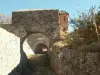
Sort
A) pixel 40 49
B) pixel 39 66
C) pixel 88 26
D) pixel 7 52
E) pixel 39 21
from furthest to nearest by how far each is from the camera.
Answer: pixel 40 49 → pixel 39 21 → pixel 39 66 → pixel 7 52 → pixel 88 26

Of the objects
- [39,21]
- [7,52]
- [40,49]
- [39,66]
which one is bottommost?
[39,66]

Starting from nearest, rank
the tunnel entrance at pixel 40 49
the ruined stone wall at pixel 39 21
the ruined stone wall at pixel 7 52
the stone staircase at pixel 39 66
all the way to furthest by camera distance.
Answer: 1. the ruined stone wall at pixel 7 52
2. the stone staircase at pixel 39 66
3. the ruined stone wall at pixel 39 21
4. the tunnel entrance at pixel 40 49

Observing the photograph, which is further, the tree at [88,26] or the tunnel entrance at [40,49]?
the tunnel entrance at [40,49]

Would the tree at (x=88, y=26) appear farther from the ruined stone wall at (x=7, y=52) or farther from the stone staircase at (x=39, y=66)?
the stone staircase at (x=39, y=66)

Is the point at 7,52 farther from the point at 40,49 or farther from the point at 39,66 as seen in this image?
the point at 40,49

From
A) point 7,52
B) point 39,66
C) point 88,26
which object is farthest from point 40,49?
point 88,26

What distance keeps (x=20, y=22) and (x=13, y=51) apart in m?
7.43

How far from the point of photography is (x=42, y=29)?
21609mm

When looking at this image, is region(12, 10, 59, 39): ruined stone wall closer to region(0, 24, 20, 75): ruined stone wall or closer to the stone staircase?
the stone staircase

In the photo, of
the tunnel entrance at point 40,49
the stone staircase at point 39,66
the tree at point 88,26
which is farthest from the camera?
the tunnel entrance at point 40,49

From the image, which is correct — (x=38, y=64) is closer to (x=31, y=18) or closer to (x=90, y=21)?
(x=31, y=18)

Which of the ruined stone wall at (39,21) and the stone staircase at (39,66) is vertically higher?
the ruined stone wall at (39,21)

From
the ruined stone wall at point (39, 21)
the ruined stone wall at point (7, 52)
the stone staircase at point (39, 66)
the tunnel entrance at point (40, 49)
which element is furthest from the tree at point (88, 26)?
A: the tunnel entrance at point (40, 49)

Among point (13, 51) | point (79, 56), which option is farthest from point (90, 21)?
point (13, 51)
